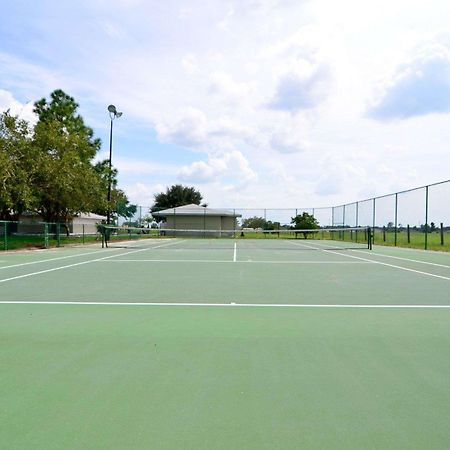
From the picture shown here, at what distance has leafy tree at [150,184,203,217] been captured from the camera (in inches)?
3130

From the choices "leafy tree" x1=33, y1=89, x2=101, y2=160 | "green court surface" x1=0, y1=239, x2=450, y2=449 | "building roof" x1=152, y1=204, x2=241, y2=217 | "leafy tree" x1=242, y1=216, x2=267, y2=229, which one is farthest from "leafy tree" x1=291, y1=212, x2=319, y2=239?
"green court surface" x1=0, y1=239, x2=450, y2=449

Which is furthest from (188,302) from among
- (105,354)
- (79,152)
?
(79,152)

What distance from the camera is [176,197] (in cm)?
7975

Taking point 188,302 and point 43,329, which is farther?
point 188,302

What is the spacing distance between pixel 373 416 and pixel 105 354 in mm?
2533

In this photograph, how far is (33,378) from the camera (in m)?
3.67

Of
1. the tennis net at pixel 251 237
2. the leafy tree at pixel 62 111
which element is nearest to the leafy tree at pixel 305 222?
the tennis net at pixel 251 237

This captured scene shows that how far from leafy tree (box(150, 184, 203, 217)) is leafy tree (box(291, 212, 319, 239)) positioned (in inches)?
1364

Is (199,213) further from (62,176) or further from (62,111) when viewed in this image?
(62,176)

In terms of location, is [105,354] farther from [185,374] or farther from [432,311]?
[432,311]

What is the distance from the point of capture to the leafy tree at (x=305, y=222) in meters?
45.8

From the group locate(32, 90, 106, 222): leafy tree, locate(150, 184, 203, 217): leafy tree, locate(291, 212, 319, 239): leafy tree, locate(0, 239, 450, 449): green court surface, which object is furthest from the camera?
locate(150, 184, 203, 217): leafy tree

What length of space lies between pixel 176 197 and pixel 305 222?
37886 millimetres

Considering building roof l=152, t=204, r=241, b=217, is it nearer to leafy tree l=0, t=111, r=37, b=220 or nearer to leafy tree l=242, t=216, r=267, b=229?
leafy tree l=242, t=216, r=267, b=229
